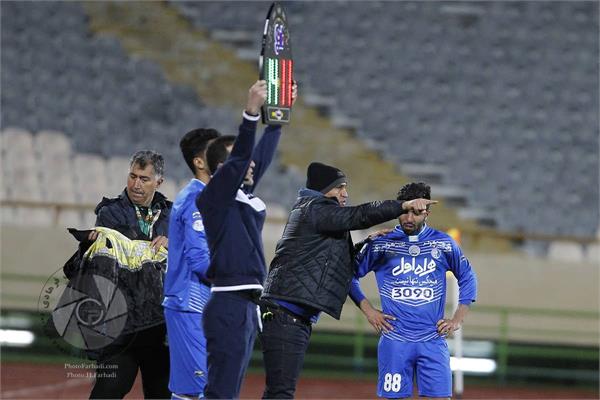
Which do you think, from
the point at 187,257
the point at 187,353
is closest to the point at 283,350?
the point at 187,353

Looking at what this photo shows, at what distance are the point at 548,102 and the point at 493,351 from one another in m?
3.87

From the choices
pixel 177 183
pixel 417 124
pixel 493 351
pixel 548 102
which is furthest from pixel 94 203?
pixel 548 102

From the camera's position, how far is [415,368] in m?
7.17

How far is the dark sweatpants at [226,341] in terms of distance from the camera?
5.27 m

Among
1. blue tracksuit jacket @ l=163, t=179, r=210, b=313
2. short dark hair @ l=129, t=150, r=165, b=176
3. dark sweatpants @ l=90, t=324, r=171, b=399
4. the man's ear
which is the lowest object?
dark sweatpants @ l=90, t=324, r=171, b=399

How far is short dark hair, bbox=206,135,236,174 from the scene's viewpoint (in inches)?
220

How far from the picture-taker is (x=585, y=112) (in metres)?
15.8

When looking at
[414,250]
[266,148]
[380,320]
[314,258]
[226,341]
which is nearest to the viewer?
[226,341]

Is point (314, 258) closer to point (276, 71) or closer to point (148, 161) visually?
point (148, 161)

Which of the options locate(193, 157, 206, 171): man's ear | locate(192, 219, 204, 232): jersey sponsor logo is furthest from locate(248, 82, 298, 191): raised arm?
locate(193, 157, 206, 171): man's ear

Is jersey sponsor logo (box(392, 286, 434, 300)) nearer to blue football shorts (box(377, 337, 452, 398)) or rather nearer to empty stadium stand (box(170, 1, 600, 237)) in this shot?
blue football shorts (box(377, 337, 452, 398))

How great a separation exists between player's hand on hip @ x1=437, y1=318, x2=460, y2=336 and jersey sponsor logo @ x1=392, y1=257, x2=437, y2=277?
35 centimetres

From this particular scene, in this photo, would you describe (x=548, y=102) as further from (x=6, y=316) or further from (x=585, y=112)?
(x=6, y=316)

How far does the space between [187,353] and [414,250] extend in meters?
1.85
